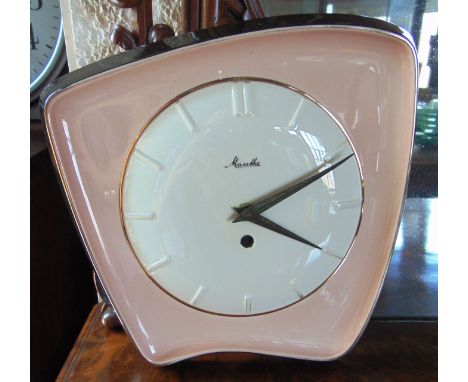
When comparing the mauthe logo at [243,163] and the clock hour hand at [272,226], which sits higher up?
the mauthe logo at [243,163]

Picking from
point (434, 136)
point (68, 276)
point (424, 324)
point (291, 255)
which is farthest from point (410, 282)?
→ point (68, 276)

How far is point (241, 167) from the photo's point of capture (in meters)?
0.43

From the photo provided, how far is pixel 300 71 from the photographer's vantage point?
41 cm

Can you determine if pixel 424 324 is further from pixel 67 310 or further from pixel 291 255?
pixel 67 310

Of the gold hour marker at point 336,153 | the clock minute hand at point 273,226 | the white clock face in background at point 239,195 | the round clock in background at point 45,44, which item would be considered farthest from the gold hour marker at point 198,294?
the round clock in background at point 45,44

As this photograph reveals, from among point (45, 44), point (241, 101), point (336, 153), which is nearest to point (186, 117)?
point (241, 101)

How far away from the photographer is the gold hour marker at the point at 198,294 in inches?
18.4

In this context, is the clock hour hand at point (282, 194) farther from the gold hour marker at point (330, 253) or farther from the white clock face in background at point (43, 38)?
the white clock face in background at point (43, 38)

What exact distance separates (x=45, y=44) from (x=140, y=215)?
521 mm

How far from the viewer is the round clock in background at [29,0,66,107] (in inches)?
28.9

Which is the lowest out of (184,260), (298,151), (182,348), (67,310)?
(67,310)

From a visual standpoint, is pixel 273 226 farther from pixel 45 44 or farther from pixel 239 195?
pixel 45 44
